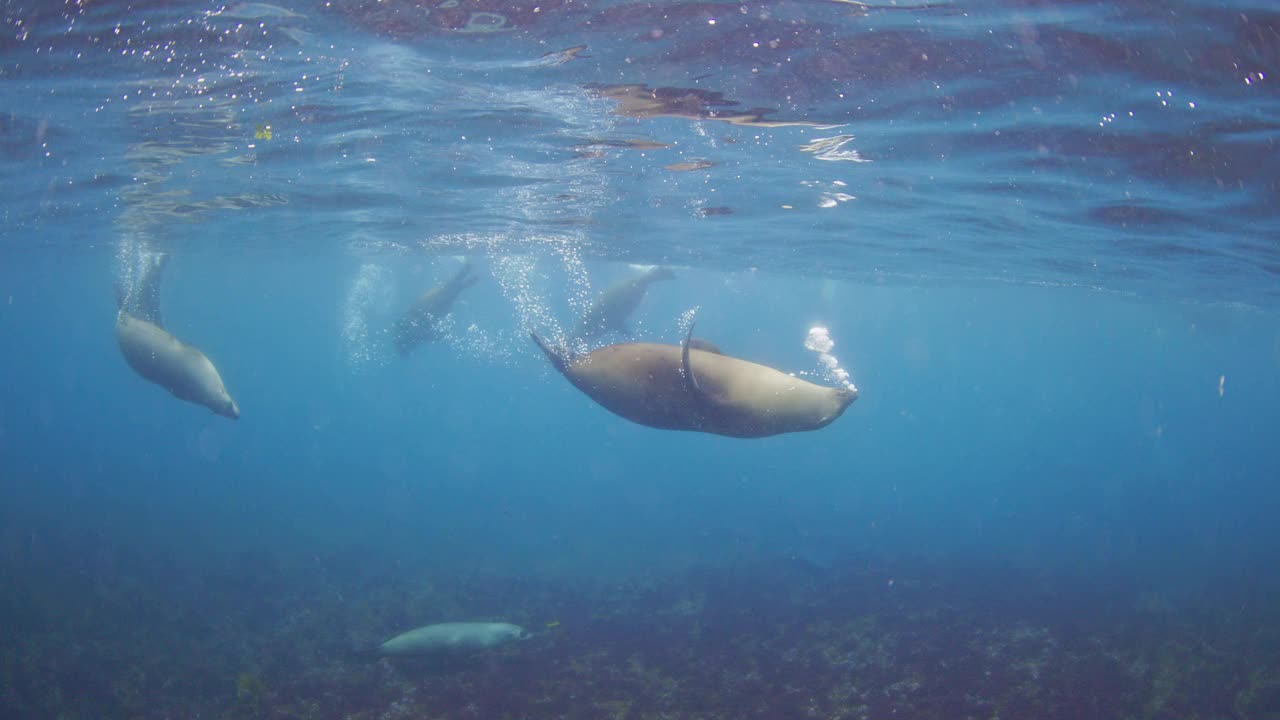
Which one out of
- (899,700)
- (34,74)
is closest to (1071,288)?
(899,700)

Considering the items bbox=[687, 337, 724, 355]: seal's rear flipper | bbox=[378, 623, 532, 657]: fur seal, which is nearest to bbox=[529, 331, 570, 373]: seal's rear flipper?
bbox=[687, 337, 724, 355]: seal's rear flipper

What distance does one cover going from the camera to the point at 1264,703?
9633mm

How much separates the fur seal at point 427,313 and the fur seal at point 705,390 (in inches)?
533

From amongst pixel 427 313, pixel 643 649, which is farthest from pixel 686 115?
pixel 427 313

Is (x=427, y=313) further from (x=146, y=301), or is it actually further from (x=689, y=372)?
(x=689, y=372)

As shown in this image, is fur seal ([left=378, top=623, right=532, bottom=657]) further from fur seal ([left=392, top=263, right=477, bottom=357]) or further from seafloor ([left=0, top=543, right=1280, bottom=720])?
fur seal ([left=392, top=263, right=477, bottom=357])

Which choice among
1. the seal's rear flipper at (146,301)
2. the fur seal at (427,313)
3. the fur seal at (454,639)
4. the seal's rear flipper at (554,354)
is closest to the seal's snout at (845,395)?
the seal's rear flipper at (554,354)

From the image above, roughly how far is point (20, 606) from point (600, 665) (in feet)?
42.3

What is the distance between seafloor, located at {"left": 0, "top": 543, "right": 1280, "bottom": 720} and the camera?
997 centimetres

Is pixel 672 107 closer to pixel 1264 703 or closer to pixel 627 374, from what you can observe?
pixel 627 374

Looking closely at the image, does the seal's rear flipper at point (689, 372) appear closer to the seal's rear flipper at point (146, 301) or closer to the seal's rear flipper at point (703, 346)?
the seal's rear flipper at point (703, 346)

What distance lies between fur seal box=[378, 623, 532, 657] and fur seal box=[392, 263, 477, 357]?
8820mm

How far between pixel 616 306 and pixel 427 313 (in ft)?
18.3

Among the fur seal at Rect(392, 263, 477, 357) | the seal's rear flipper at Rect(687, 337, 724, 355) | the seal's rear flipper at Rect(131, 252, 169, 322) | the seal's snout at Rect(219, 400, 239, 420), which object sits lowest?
the fur seal at Rect(392, 263, 477, 357)
